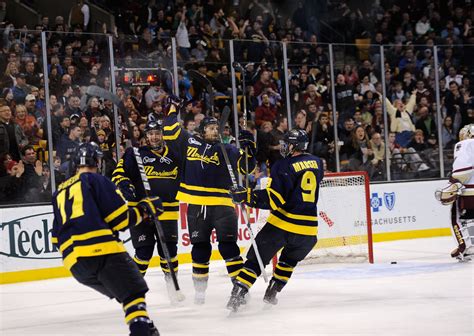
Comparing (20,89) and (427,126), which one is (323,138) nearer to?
(427,126)

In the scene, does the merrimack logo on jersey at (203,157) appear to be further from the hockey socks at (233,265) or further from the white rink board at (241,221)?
the white rink board at (241,221)

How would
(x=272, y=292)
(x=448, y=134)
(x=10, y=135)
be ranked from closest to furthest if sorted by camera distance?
1. (x=272, y=292)
2. (x=10, y=135)
3. (x=448, y=134)

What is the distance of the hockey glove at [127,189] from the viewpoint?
6172mm

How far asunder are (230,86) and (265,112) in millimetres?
590

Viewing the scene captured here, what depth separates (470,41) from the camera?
46.8 ft

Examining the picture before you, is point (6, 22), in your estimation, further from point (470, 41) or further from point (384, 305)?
point (470, 41)

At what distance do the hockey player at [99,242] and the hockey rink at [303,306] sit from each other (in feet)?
→ 3.63

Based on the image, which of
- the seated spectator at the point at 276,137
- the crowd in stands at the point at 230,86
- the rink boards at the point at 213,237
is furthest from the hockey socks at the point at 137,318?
the seated spectator at the point at 276,137

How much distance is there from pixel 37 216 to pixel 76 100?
1226 millimetres

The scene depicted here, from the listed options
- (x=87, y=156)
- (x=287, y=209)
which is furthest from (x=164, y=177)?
(x=87, y=156)

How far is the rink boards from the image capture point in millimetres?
8117

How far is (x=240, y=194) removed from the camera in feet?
19.1

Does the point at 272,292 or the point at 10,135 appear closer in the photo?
the point at 272,292

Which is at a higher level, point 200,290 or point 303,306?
point 200,290
